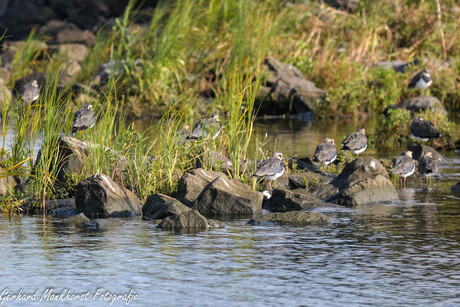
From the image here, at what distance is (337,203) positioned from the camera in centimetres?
1397

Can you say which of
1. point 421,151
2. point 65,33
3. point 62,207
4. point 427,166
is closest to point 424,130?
point 421,151

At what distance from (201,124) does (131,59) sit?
40.6 ft

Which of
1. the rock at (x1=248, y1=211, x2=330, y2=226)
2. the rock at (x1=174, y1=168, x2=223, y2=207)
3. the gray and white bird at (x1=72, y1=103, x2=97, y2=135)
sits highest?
the gray and white bird at (x1=72, y1=103, x2=97, y2=135)

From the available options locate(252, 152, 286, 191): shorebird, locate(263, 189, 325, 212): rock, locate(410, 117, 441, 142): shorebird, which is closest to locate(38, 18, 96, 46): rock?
locate(410, 117, 441, 142): shorebird

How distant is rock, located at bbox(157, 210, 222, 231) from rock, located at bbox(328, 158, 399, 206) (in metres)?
3.01

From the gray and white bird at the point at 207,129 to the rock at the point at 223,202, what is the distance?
1438 mm

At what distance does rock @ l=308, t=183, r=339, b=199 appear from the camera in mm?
14453

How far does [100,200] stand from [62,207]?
82 cm

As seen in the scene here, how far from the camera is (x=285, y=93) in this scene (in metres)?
28.8

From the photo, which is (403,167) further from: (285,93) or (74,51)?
(74,51)

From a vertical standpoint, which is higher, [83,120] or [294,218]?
[83,120]

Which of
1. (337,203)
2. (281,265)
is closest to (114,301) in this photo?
(281,265)

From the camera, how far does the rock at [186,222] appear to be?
11695mm

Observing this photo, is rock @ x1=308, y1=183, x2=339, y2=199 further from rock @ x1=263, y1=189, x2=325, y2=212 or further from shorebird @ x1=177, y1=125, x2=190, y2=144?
shorebird @ x1=177, y1=125, x2=190, y2=144
